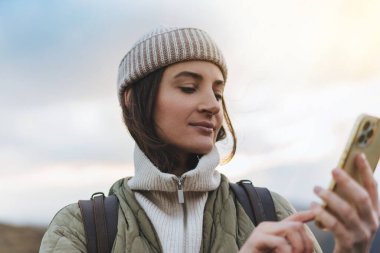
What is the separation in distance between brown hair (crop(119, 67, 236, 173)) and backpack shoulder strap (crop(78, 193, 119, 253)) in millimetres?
331

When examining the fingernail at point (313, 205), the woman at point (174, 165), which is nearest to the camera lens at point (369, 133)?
the fingernail at point (313, 205)

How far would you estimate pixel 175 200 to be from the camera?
2748 millimetres

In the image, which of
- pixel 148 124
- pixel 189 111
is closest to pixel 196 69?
pixel 189 111

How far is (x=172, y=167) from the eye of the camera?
9.53 feet

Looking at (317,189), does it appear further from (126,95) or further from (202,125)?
(126,95)

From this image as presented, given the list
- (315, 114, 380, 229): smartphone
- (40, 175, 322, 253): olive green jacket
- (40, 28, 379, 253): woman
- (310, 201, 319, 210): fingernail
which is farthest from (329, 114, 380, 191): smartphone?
(40, 175, 322, 253): olive green jacket

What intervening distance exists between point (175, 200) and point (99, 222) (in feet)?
1.32

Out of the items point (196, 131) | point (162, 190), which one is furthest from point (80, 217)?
point (196, 131)

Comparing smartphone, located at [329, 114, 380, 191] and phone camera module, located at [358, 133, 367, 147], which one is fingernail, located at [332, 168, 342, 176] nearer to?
smartphone, located at [329, 114, 380, 191]

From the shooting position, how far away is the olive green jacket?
8.38ft

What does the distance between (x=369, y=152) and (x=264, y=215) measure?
99 centimetres

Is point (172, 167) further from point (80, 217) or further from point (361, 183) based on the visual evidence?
point (361, 183)

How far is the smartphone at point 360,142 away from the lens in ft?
5.52

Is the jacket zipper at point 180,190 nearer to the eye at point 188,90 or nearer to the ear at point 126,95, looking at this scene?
the eye at point 188,90
